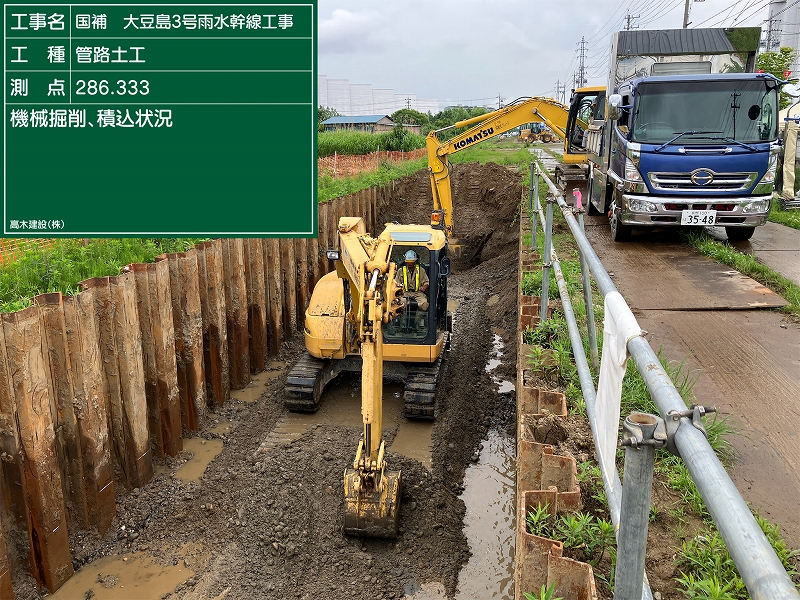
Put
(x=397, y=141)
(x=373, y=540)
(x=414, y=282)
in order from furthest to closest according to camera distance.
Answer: (x=397, y=141) < (x=414, y=282) < (x=373, y=540)

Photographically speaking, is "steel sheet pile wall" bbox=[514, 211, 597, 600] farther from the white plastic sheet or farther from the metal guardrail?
the white plastic sheet

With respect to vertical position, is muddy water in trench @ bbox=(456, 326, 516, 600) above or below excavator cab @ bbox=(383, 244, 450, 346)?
below

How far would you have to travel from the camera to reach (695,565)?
10.0 feet

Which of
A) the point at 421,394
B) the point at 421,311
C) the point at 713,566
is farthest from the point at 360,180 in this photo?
the point at 713,566

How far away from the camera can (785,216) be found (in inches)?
496

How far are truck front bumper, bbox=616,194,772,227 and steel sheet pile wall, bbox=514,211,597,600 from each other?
16.0ft

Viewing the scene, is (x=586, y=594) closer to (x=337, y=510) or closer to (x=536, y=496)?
(x=536, y=496)

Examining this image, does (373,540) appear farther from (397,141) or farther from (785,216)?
(397,141)

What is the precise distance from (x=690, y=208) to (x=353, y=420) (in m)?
5.76

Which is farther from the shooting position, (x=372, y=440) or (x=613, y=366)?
(x=372, y=440)

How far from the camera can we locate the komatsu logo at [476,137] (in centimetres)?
1466

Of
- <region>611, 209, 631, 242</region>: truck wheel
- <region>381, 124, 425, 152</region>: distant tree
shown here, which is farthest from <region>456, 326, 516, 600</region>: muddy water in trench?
<region>381, 124, 425, 152</region>: distant tree

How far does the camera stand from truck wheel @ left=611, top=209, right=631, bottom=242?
32.8ft

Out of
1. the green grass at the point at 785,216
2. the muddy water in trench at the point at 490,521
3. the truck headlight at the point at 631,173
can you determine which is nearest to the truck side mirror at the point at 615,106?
the truck headlight at the point at 631,173
